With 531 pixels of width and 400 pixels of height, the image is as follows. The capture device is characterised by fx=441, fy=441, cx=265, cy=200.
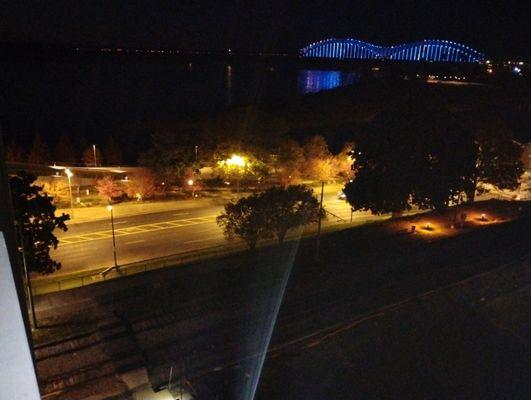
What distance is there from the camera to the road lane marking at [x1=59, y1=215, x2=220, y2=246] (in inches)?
760

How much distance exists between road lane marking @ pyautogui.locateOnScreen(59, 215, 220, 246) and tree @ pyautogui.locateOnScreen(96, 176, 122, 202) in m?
4.18

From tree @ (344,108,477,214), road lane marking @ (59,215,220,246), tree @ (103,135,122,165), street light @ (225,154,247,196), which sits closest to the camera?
tree @ (344,108,477,214)

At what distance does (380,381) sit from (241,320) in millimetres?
3743

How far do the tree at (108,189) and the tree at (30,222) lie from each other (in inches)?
479

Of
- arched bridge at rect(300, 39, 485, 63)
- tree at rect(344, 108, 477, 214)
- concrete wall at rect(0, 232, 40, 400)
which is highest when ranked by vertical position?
arched bridge at rect(300, 39, 485, 63)

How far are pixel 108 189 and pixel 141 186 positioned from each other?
1.76 metres

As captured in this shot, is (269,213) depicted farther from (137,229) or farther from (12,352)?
(12,352)

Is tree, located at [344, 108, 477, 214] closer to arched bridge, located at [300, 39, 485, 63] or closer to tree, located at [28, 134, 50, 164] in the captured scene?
tree, located at [28, 134, 50, 164]

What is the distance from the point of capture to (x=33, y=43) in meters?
72.9

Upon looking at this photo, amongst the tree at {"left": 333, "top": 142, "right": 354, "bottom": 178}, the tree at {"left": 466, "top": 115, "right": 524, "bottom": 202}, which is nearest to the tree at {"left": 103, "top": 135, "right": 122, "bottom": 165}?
the tree at {"left": 333, "top": 142, "right": 354, "bottom": 178}

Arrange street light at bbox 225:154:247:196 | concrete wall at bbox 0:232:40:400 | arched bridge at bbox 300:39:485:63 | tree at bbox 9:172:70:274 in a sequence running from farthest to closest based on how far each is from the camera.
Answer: arched bridge at bbox 300:39:485:63 → street light at bbox 225:154:247:196 → tree at bbox 9:172:70:274 → concrete wall at bbox 0:232:40:400

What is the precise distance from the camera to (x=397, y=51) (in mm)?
97438

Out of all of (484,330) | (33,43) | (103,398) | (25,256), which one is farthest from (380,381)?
(33,43)

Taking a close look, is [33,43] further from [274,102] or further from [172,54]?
[274,102]
